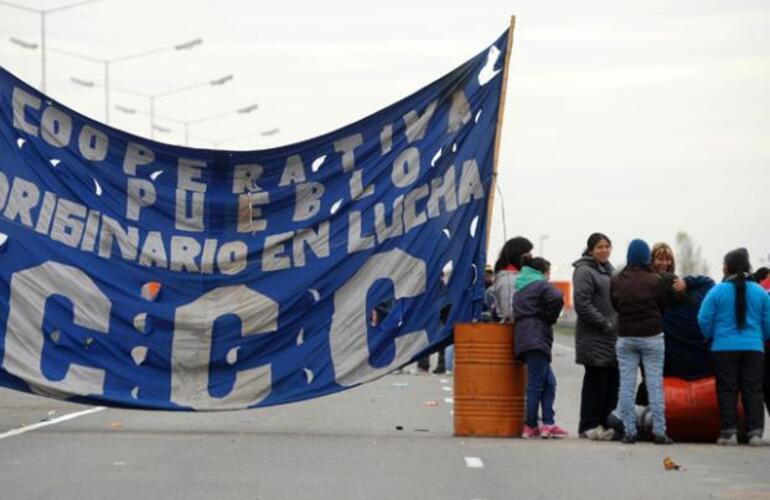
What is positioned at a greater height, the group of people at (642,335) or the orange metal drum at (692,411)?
the group of people at (642,335)

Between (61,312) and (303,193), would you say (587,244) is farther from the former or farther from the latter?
(61,312)

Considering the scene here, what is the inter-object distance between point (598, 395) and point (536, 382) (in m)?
0.64

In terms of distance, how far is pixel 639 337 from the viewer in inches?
656

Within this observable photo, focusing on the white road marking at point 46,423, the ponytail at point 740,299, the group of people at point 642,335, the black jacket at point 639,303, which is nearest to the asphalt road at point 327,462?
the white road marking at point 46,423

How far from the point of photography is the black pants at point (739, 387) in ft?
54.6

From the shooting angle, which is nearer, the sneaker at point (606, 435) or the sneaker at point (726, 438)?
the sneaker at point (726, 438)

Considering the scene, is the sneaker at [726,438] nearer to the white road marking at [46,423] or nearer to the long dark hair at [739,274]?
the long dark hair at [739,274]

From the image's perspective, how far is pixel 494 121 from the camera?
18000 mm

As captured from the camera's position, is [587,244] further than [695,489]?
Yes

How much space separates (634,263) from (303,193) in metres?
3.23

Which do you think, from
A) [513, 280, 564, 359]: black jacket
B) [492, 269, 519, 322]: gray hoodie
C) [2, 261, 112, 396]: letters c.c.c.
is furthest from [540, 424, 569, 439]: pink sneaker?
[2, 261, 112, 396]: letters c.c.c.

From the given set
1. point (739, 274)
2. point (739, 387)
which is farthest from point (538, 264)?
point (739, 387)

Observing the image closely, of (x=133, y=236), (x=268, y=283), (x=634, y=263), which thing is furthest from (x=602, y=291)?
(x=133, y=236)

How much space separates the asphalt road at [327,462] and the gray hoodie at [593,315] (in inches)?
31.1
